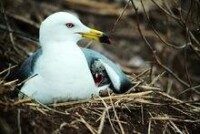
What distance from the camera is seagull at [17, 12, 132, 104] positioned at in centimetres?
380

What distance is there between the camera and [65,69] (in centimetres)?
383

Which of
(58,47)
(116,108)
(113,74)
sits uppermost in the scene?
(58,47)

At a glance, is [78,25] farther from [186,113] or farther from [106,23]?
[106,23]

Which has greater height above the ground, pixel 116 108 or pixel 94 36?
pixel 94 36

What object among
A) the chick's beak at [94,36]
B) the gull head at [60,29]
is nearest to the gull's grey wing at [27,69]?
the gull head at [60,29]

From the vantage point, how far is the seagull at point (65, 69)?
3.80 metres

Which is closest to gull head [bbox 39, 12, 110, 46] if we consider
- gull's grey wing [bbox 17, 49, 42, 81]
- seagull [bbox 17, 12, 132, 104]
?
seagull [bbox 17, 12, 132, 104]

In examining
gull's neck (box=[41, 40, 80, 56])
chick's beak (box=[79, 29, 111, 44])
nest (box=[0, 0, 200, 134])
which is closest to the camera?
nest (box=[0, 0, 200, 134])

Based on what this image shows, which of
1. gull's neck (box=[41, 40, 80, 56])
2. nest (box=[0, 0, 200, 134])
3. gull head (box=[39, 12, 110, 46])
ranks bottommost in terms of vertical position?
nest (box=[0, 0, 200, 134])

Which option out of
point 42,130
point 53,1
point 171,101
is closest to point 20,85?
point 42,130

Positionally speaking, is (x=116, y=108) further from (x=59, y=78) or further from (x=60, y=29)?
(x=60, y=29)

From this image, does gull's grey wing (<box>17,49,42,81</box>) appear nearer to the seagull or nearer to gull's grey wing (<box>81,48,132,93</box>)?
the seagull

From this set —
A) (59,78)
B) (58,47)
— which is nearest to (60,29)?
(58,47)

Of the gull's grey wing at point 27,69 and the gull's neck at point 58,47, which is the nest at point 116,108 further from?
the gull's neck at point 58,47
